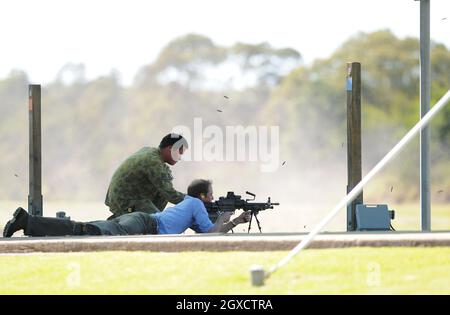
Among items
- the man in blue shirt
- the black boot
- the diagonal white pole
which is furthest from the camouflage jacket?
the diagonal white pole

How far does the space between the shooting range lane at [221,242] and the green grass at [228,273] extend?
0.16 m

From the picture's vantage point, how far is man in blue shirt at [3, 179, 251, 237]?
45.7 feet

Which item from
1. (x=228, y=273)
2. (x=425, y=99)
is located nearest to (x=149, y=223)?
(x=228, y=273)

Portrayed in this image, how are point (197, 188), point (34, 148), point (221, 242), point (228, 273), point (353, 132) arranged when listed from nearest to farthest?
point (228, 273) → point (221, 242) → point (197, 188) → point (353, 132) → point (34, 148)

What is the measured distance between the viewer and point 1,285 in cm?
1165

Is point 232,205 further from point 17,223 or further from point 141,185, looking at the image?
point 17,223

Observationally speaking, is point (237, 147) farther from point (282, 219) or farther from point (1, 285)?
point (1, 285)

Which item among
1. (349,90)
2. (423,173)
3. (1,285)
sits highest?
(349,90)

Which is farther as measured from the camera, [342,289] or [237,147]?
[237,147]

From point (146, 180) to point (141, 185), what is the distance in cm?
9

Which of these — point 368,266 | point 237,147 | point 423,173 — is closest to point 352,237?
point 368,266

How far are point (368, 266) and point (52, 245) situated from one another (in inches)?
138

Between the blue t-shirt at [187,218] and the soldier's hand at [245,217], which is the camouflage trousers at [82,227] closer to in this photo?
the blue t-shirt at [187,218]

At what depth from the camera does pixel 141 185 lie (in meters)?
15.2
